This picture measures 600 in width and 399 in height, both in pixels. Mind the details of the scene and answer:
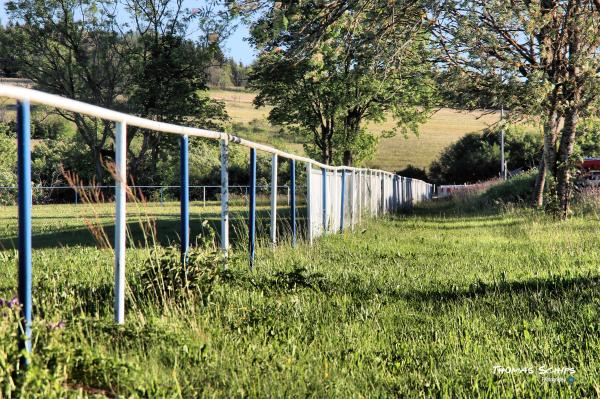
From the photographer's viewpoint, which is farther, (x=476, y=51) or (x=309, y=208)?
(x=476, y=51)

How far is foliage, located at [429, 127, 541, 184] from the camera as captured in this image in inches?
2340

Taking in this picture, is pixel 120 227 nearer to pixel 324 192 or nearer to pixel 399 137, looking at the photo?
pixel 324 192

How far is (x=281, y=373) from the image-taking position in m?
3.66

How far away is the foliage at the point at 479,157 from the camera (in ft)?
195

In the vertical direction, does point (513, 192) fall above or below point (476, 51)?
below

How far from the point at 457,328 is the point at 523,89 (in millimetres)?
9216

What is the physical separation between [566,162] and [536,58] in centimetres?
233

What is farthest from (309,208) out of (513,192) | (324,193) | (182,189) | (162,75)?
(162,75)

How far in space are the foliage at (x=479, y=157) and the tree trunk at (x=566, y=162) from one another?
42.4 metres

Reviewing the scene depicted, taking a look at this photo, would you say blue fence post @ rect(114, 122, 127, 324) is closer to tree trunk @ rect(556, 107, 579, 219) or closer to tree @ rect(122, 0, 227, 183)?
tree trunk @ rect(556, 107, 579, 219)

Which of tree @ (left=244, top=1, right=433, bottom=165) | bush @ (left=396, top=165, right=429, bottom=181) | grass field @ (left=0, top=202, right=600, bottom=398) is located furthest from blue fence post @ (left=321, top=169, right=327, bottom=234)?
bush @ (left=396, top=165, right=429, bottom=181)

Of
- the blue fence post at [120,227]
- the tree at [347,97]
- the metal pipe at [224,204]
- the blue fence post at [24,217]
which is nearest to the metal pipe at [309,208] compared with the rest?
the tree at [347,97]

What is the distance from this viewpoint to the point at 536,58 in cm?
1591

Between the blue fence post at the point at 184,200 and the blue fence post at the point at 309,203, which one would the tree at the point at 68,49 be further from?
the blue fence post at the point at 184,200
